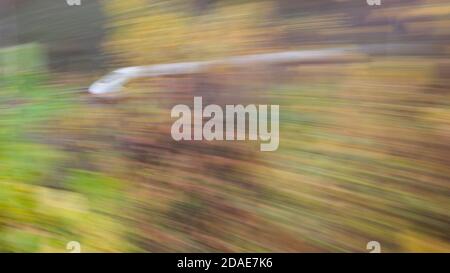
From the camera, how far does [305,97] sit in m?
1.59

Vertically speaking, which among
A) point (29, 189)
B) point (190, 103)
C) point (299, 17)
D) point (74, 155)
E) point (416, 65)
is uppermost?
point (299, 17)

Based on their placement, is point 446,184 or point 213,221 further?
point 213,221

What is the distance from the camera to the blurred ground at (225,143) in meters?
1.53

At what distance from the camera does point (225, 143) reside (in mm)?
1645

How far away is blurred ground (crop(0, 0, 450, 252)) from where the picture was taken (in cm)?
153

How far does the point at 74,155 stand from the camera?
5.67ft
